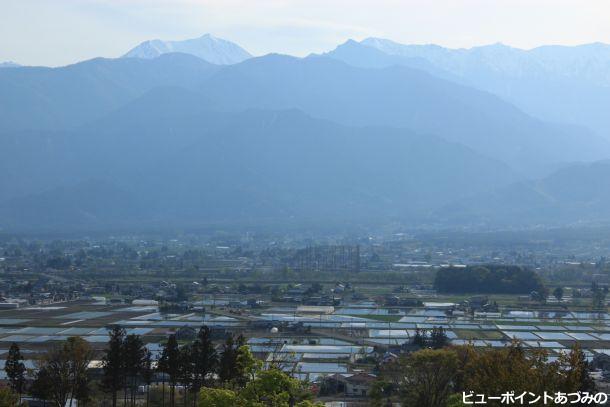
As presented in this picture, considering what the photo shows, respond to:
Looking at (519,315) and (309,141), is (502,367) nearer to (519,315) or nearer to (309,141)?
(519,315)

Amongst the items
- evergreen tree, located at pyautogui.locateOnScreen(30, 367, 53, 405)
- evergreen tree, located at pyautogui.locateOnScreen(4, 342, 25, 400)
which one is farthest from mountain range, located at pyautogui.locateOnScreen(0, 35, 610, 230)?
evergreen tree, located at pyautogui.locateOnScreen(30, 367, 53, 405)

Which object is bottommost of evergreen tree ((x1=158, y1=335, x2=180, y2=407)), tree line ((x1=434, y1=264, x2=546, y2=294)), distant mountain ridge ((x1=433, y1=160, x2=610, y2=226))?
tree line ((x1=434, y1=264, x2=546, y2=294))

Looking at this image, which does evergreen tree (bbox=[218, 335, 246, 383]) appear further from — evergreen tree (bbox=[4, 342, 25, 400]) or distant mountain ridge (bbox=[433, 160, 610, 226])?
distant mountain ridge (bbox=[433, 160, 610, 226])

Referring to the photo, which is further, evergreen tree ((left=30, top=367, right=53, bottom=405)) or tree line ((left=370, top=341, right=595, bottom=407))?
evergreen tree ((left=30, top=367, right=53, bottom=405))

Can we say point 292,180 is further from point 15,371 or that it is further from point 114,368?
point 15,371

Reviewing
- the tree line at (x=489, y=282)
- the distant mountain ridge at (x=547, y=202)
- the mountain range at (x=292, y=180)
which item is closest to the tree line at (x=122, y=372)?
the tree line at (x=489, y=282)

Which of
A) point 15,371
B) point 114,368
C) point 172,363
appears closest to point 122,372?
point 114,368

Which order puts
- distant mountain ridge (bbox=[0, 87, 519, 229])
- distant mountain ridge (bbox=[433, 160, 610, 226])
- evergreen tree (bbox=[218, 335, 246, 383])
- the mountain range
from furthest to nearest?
distant mountain ridge (bbox=[0, 87, 519, 229]), the mountain range, distant mountain ridge (bbox=[433, 160, 610, 226]), evergreen tree (bbox=[218, 335, 246, 383])

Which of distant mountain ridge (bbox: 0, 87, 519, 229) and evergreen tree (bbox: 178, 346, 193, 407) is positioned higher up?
distant mountain ridge (bbox: 0, 87, 519, 229)

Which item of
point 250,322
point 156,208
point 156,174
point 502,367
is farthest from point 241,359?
point 156,174

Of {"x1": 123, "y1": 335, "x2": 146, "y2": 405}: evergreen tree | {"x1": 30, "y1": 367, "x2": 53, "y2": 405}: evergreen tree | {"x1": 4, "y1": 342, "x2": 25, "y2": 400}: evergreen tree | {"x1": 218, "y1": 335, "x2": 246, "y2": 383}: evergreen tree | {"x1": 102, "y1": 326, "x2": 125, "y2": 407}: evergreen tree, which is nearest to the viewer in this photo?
{"x1": 30, "y1": 367, "x2": 53, "y2": 405}: evergreen tree

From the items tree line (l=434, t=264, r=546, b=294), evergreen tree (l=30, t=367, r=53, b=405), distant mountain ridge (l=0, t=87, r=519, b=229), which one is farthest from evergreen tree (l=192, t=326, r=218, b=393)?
distant mountain ridge (l=0, t=87, r=519, b=229)
